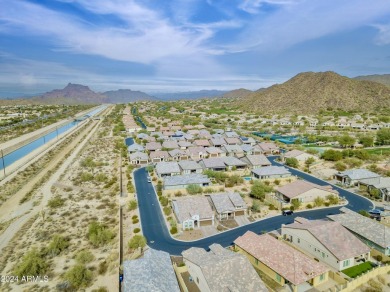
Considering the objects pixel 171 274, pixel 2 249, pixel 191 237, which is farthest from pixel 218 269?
pixel 2 249

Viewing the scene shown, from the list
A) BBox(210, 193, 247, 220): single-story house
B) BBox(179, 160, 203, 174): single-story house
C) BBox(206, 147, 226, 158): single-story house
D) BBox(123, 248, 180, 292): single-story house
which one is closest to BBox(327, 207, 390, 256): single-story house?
BBox(210, 193, 247, 220): single-story house

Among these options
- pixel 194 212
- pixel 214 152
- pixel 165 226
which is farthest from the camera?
pixel 214 152

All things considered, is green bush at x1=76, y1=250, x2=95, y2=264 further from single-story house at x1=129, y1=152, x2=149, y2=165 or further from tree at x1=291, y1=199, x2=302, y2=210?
single-story house at x1=129, y1=152, x2=149, y2=165

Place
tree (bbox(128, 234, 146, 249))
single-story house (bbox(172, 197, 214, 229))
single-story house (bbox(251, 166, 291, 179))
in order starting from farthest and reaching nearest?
single-story house (bbox(251, 166, 291, 179)) → single-story house (bbox(172, 197, 214, 229)) → tree (bbox(128, 234, 146, 249))

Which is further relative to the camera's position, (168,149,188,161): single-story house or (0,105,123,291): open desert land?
(168,149,188,161): single-story house

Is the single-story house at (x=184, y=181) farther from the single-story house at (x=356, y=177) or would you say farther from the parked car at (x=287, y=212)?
the single-story house at (x=356, y=177)

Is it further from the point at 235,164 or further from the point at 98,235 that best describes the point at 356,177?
the point at 98,235

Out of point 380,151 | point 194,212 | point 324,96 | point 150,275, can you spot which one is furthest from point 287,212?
point 324,96
